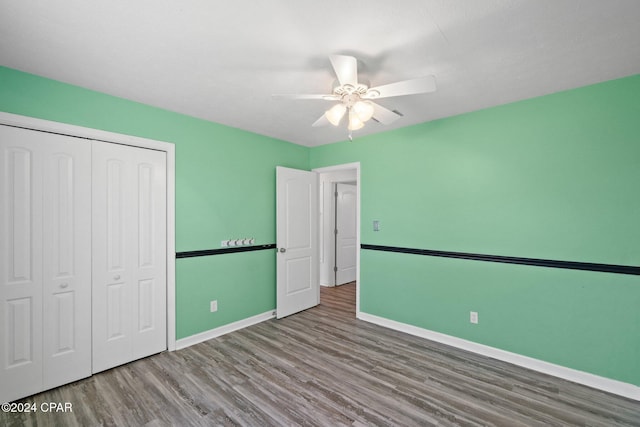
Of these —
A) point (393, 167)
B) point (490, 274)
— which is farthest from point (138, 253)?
point (490, 274)

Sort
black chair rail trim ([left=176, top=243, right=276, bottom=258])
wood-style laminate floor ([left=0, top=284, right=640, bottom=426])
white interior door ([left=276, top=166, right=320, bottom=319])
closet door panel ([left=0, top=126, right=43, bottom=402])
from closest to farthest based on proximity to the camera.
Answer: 1. wood-style laminate floor ([left=0, top=284, right=640, bottom=426])
2. closet door panel ([left=0, top=126, right=43, bottom=402])
3. black chair rail trim ([left=176, top=243, right=276, bottom=258])
4. white interior door ([left=276, top=166, right=320, bottom=319])

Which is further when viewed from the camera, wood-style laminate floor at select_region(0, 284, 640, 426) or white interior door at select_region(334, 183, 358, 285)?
white interior door at select_region(334, 183, 358, 285)

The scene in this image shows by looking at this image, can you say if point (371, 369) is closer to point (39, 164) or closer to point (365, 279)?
point (365, 279)

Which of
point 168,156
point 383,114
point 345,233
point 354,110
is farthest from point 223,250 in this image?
point 345,233

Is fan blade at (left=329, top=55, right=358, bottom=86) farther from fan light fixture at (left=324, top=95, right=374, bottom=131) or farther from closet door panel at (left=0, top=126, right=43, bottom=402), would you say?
closet door panel at (left=0, top=126, right=43, bottom=402)

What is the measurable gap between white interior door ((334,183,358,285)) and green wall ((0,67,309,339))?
1984 millimetres

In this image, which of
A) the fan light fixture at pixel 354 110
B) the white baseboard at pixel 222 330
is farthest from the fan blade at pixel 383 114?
the white baseboard at pixel 222 330

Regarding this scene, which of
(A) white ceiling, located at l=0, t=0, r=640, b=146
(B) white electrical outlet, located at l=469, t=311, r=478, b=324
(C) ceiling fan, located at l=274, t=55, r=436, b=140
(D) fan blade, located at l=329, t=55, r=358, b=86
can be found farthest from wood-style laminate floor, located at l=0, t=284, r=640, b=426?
(A) white ceiling, located at l=0, t=0, r=640, b=146

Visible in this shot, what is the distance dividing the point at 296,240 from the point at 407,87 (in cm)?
263

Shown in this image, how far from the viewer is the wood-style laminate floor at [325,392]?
74.2 inches

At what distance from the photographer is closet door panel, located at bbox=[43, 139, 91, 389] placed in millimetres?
2162

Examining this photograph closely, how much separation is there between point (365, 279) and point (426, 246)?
37.1 inches

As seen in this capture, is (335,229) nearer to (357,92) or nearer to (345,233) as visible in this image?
(345,233)

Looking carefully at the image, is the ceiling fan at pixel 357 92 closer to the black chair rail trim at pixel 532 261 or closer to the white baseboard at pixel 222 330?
the black chair rail trim at pixel 532 261
